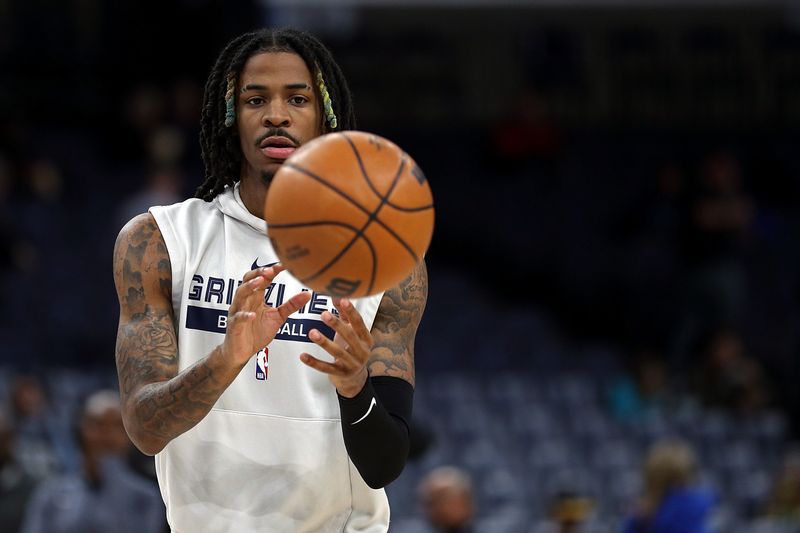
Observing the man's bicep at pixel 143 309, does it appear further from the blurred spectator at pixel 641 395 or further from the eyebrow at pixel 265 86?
the blurred spectator at pixel 641 395

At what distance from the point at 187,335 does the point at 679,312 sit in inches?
387

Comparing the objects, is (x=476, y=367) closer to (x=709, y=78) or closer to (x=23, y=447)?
(x=23, y=447)

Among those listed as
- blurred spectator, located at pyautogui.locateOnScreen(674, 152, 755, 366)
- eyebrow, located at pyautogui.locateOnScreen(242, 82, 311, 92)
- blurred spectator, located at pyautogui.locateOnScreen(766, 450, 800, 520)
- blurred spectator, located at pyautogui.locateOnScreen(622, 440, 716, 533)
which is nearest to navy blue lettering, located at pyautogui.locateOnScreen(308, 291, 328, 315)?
eyebrow, located at pyautogui.locateOnScreen(242, 82, 311, 92)

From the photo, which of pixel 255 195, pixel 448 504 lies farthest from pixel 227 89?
pixel 448 504

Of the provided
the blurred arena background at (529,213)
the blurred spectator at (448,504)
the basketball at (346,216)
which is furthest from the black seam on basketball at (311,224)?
the blurred arena background at (529,213)

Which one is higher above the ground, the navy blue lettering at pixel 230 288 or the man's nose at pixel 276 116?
the man's nose at pixel 276 116

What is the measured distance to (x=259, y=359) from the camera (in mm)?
3223

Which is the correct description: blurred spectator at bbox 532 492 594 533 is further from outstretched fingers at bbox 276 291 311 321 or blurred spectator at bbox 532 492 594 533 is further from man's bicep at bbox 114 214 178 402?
outstretched fingers at bbox 276 291 311 321

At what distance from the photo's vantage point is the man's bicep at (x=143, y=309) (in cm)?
315

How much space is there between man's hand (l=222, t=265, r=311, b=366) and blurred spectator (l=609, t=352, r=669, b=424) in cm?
842

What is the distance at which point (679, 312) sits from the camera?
12.6m

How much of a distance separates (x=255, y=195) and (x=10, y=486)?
4.04 meters

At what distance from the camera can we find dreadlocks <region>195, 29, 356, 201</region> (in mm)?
3359

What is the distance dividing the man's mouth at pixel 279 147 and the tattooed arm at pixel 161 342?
334mm
